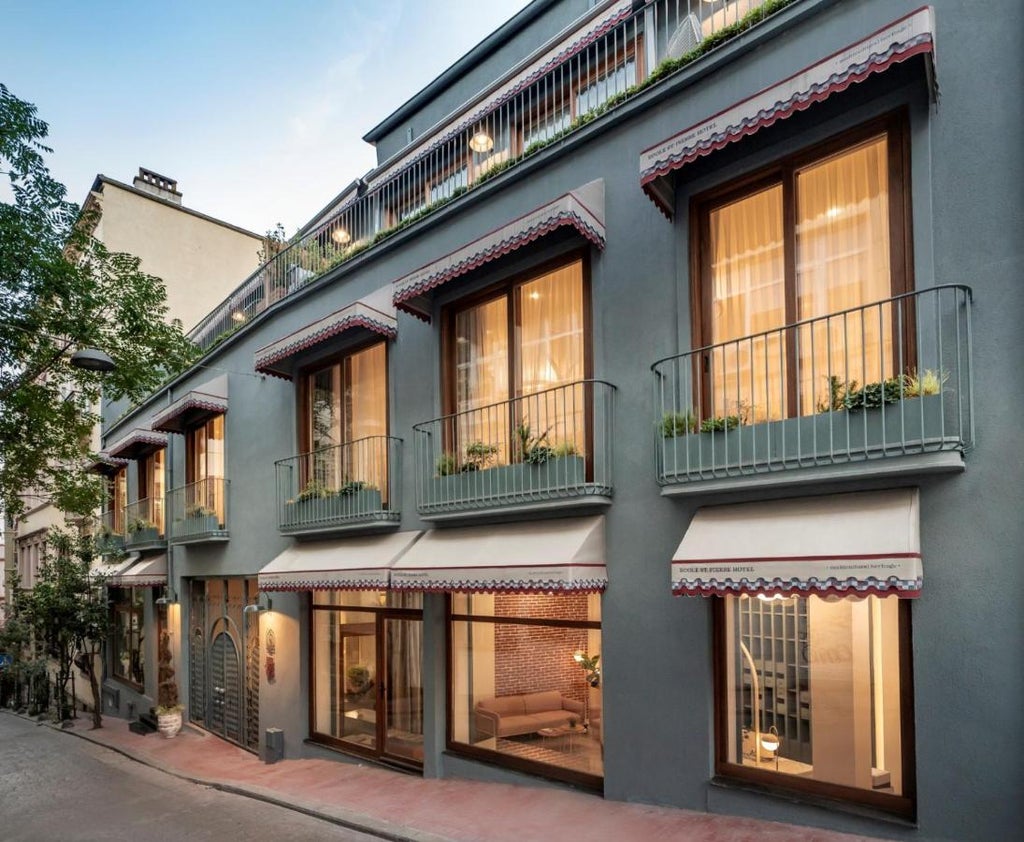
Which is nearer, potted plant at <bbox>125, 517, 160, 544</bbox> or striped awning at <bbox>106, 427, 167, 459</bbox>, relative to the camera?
potted plant at <bbox>125, 517, 160, 544</bbox>

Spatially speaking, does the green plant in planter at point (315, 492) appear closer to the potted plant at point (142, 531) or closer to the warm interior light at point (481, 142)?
the warm interior light at point (481, 142)

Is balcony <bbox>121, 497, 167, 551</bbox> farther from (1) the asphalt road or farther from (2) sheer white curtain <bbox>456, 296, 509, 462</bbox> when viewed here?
(2) sheer white curtain <bbox>456, 296, 509, 462</bbox>

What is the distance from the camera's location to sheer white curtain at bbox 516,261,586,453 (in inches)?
385

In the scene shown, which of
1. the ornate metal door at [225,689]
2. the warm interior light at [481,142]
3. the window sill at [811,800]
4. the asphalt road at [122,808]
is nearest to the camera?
the window sill at [811,800]

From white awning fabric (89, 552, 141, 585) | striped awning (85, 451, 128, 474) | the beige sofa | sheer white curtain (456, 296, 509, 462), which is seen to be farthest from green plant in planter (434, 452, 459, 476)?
striped awning (85, 451, 128, 474)

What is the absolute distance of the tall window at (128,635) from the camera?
2291 cm

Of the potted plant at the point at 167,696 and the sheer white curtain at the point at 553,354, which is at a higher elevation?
the sheer white curtain at the point at 553,354

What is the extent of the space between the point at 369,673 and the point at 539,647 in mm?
4013

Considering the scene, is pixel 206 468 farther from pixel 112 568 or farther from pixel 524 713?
pixel 524 713

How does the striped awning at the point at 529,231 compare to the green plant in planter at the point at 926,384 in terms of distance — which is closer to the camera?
the green plant in planter at the point at 926,384

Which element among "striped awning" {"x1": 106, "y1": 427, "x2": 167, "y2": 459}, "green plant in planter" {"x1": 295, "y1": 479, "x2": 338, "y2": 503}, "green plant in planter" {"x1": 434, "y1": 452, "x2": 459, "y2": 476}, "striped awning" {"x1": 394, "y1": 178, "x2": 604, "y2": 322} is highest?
"striped awning" {"x1": 394, "y1": 178, "x2": 604, "y2": 322}

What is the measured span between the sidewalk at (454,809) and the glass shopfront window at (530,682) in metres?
0.41

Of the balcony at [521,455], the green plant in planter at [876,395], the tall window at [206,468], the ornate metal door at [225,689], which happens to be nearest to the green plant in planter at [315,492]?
the balcony at [521,455]

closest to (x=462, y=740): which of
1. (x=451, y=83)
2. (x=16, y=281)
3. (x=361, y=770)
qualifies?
(x=361, y=770)
